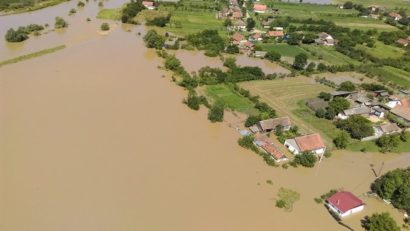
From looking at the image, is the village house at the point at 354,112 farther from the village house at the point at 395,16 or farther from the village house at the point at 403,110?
the village house at the point at 395,16

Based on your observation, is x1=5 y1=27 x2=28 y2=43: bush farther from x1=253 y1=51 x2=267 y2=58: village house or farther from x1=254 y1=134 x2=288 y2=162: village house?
x1=254 y1=134 x2=288 y2=162: village house

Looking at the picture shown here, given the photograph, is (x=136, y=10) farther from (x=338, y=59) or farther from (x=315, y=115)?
(x=315, y=115)

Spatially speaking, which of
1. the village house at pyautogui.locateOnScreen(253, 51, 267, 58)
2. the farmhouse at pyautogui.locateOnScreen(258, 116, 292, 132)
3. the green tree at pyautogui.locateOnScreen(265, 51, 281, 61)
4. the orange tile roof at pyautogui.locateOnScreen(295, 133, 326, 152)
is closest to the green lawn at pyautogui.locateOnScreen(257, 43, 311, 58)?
the village house at pyautogui.locateOnScreen(253, 51, 267, 58)

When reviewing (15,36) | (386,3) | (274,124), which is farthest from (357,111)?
(386,3)

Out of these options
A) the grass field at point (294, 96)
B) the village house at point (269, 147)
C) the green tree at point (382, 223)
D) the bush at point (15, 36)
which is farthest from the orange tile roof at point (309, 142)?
the bush at point (15, 36)

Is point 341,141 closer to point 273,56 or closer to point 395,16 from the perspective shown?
point 273,56
